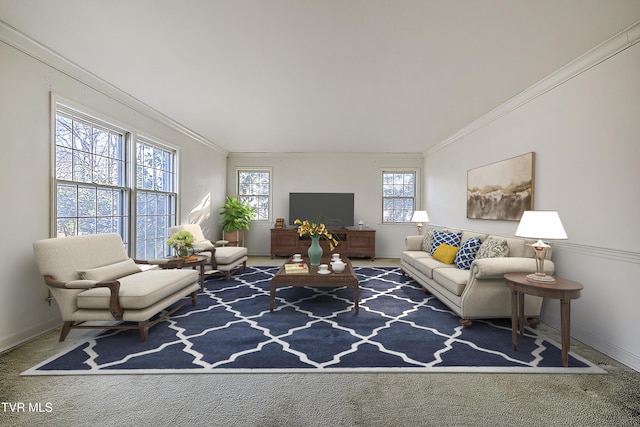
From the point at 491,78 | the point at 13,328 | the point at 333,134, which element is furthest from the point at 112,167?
the point at 491,78

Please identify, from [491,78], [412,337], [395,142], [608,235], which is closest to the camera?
[608,235]

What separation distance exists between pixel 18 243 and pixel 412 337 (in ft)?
12.0

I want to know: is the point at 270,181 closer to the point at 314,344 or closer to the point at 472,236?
the point at 472,236

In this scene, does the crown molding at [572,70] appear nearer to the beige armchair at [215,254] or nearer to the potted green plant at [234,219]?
the beige armchair at [215,254]

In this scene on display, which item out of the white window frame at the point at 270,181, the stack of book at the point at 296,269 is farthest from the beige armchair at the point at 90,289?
the white window frame at the point at 270,181

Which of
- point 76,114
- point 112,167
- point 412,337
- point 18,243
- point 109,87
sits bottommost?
point 412,337

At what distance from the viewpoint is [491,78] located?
326 centimetres

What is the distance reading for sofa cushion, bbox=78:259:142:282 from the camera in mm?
2689

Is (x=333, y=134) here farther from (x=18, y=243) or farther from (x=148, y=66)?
(x=18, y=243)

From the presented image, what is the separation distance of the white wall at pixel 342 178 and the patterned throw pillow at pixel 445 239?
247cm

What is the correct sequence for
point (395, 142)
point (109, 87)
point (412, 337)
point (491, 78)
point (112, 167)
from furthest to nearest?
point (395, 142), point (112, 167), point (109, 87), point (491, 78), point (412, 337)

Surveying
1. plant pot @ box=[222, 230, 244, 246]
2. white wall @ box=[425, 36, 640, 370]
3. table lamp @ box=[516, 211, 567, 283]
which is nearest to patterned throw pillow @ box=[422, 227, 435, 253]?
white wall @ box=[425, 36, 640, 370]

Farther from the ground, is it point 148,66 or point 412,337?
point 148,66

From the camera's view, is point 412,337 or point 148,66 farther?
point 148,66
